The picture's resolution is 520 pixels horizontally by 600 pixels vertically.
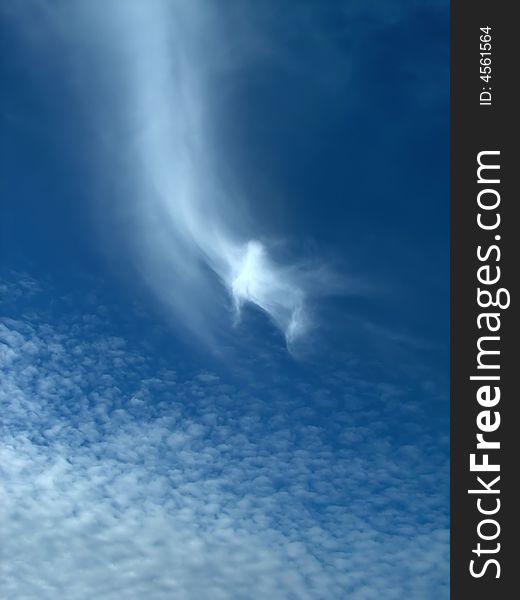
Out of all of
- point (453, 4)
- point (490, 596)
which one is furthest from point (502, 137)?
point (490, 596)

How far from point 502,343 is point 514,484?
3137 millimetres

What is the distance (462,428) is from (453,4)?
34.7ft

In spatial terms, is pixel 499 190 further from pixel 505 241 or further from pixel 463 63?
pixel 463 63

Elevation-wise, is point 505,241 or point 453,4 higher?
point 453,4

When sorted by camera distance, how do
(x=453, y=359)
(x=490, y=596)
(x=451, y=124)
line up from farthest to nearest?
(x=451, y=124)
(x=453, y=359)
(x=490, y=596)

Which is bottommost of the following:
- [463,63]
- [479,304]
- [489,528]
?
[489,528]

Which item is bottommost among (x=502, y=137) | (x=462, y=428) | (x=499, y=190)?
(x=462, y=428)

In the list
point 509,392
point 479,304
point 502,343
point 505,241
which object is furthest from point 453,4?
point 509,392

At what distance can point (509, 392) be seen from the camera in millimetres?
13266

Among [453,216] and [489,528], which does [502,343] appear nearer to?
[453,216]

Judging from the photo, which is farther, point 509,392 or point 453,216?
point 453,216

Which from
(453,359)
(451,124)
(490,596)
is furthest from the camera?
(451,124)

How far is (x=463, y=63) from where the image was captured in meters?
14.7

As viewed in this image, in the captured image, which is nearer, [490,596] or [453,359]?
[490,596]
